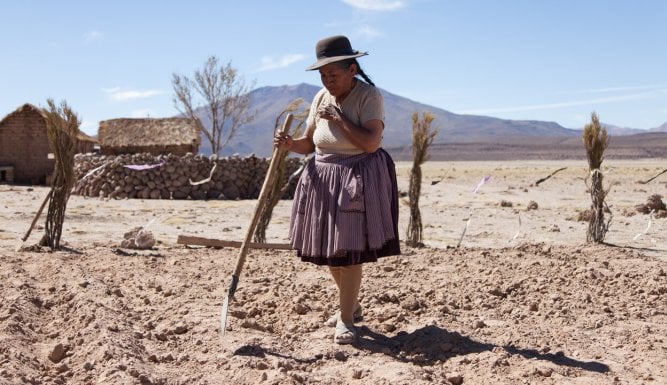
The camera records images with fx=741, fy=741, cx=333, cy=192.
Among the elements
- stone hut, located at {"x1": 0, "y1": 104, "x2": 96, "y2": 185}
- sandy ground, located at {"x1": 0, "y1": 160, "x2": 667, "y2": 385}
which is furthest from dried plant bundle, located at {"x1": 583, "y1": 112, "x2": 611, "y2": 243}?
stone hut, located at {"x1": 0, "y1": 104, "x2": 96, "y2": 185}

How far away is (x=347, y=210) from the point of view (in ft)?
11.9

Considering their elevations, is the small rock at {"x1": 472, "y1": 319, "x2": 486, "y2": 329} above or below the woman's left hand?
below

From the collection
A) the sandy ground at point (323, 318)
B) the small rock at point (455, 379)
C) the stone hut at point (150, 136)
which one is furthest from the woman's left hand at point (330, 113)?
the stone hut at point (150, 136)

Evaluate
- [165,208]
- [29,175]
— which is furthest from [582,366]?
[29,175]

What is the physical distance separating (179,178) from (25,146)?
Answer: 7.46 metres

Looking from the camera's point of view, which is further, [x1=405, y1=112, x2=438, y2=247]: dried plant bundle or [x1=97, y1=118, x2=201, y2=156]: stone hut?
[x1=97, y1=118, x2=201, y2=156]: stone hut

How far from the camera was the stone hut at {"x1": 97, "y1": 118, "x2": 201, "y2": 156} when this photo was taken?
19797 millimetres

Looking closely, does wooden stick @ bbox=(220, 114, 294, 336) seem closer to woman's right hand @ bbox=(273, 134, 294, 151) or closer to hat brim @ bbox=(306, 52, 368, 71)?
woman's right hand @ bbox=(273, 134, 294, 151)

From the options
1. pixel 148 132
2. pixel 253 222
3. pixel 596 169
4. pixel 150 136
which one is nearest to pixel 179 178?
pixel 150 136

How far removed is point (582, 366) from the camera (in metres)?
3.52

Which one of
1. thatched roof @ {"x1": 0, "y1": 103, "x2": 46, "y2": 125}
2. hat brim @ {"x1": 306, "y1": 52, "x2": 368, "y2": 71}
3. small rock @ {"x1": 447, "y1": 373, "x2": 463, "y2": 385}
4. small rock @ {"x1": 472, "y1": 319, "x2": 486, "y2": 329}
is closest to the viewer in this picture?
small rock @ {"x1": 447, "y1": 373, "x2": 463, "y2": 385}

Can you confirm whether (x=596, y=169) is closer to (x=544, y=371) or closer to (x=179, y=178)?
(x=544, y=371)

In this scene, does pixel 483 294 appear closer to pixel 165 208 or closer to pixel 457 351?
pixel 457 351

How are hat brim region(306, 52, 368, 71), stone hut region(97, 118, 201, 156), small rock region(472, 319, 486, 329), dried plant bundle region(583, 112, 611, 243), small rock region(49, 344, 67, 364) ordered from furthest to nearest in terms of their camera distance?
stone hut region(97, 118, 201, 156), dried plant bundle region(583, 112, 611, 243), small rock region(472, 319, 486, 329), small rock region(49, 344, 67, 364), hat brim region(306, 52, 368, 71)
